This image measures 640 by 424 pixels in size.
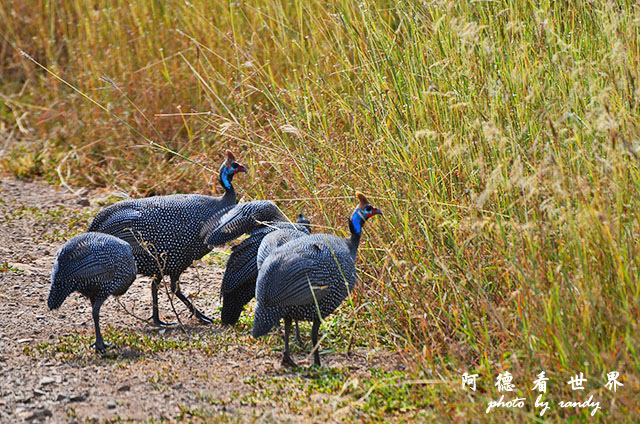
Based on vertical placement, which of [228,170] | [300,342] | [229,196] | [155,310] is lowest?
[300,342]

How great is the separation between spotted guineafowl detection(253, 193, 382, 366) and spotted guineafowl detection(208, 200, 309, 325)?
1.57ft

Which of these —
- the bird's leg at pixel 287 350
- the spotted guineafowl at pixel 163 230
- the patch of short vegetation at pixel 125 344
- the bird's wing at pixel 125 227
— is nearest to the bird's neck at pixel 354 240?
the bird's leg at pixel 287 350

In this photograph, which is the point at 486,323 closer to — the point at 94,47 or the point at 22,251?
the point at 22,251

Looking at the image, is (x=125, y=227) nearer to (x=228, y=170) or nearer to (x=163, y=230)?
(x=163, y=230)

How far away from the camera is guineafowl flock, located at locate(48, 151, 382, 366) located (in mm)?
4121

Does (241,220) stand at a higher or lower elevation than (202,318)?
higher

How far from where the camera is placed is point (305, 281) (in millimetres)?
4086

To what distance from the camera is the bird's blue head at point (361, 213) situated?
166 inches

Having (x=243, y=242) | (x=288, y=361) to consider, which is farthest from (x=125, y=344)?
(x=288, y=361)

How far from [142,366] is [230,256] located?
0.86 meters

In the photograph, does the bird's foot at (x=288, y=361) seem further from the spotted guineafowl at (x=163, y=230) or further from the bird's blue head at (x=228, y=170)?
the bird's blue head at (x=228, y=170)

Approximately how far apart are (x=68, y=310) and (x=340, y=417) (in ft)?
7.30

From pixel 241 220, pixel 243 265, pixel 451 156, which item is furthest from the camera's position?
pixel 241 220

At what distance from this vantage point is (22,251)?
604 centimetres
